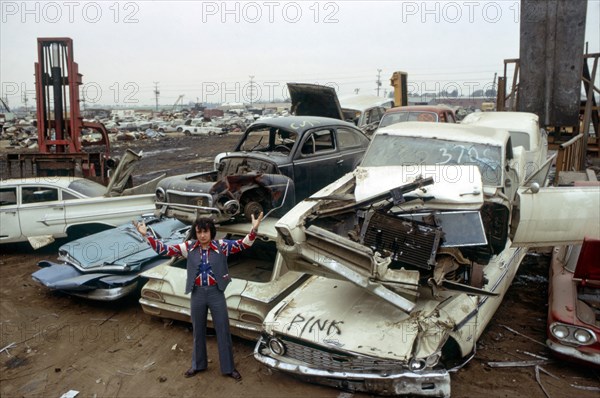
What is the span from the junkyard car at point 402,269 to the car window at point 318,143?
9.13 feet

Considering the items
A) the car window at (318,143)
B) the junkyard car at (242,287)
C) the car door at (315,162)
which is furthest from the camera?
the car window at (318,143)

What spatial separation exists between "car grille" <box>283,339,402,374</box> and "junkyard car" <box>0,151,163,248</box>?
16.4ft

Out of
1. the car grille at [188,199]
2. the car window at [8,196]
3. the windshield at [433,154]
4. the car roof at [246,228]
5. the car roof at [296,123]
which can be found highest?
the car roof at [296,123]

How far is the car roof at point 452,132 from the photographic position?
5961mm

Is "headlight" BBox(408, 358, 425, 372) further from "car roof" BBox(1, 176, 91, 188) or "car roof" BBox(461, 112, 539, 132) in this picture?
"car roof" BBox(1, 176, 91, 188)

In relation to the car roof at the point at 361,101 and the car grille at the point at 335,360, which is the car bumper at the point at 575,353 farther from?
the car roof at the point at 361,101

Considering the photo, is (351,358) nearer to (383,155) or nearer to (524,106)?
(383,155)

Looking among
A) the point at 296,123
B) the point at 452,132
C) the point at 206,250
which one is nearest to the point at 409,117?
the point at 296,123

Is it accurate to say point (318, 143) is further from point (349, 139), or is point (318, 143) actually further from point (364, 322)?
point (364, 322)

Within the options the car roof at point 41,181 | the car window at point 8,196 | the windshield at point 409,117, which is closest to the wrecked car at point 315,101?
the windshield at point 409,117

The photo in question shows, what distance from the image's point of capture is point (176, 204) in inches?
242

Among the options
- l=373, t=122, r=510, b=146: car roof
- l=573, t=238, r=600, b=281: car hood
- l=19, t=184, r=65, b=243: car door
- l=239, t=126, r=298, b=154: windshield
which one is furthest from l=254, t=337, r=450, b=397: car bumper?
l=19, t=184, r=65, b=243: car door

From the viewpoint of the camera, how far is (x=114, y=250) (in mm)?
6551

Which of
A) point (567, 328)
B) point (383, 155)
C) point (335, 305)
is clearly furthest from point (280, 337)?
point (383, 155)
